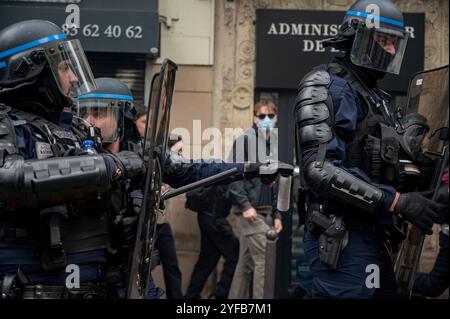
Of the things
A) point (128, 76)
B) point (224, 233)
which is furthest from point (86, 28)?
point (224, 233)

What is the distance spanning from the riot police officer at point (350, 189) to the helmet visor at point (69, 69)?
3.16ft

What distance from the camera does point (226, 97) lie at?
835 cm

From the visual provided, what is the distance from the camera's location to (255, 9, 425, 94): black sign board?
8.48 m

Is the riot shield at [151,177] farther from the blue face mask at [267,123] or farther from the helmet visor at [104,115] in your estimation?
the blue face mask at [267,123]

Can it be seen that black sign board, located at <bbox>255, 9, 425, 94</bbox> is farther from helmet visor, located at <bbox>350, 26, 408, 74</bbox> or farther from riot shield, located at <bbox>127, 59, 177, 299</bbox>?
riot shield, located at <bbox>127, 59, 177, 299</bbox>

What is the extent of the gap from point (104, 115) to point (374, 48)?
1.48 metres

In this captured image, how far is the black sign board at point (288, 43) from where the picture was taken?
848cm

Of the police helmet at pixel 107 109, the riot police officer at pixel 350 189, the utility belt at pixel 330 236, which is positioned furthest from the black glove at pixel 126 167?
the police helmet at pixel 107 109

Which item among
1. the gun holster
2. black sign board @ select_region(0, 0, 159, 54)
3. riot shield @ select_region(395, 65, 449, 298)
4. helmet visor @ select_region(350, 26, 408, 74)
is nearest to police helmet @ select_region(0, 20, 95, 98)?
the gun holster

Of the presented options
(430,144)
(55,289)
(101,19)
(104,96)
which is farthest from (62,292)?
(101,19)

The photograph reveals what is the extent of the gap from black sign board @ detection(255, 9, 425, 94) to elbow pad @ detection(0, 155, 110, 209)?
498cm

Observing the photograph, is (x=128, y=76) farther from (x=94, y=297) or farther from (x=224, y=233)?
(x=94, y=297)

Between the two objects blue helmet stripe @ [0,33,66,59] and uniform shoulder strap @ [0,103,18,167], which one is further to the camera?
blue helmet stripe @ [0,33,66,59]

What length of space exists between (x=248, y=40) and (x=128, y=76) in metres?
1.48
